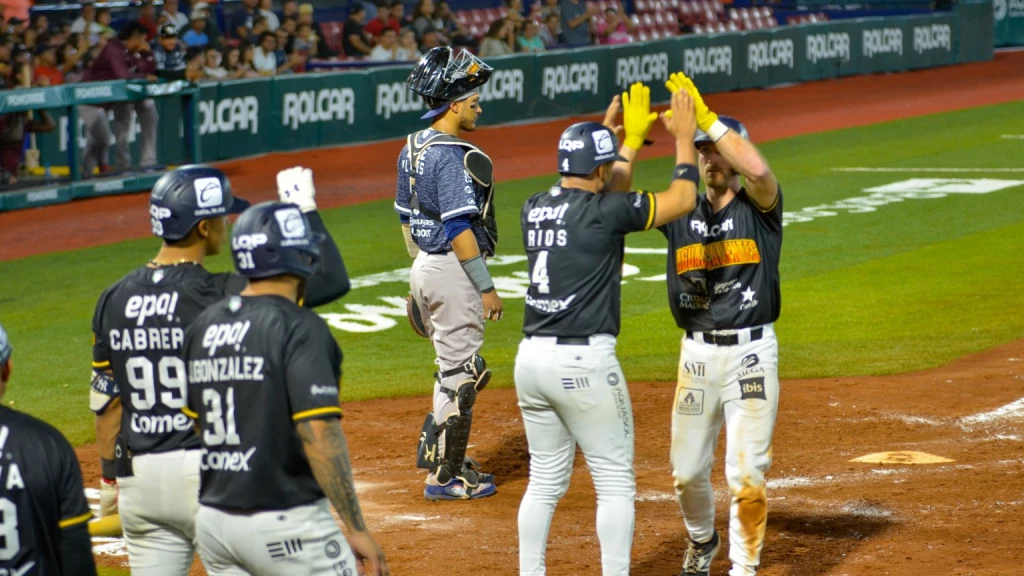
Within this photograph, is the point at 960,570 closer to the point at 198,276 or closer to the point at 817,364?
the point at 198,276

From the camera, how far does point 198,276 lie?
4.73 m

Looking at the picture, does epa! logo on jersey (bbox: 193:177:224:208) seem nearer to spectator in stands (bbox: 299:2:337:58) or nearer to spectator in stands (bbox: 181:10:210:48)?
spectator in stands (bbox: 181:10:210:48)

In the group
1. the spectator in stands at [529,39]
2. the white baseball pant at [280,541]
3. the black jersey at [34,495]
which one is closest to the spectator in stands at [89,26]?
the spectator in stands at [529,39]

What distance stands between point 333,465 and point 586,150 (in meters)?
2.15

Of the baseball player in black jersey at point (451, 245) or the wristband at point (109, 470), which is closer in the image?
the wristband at point (109, 470)

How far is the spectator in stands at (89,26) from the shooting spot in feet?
68.6

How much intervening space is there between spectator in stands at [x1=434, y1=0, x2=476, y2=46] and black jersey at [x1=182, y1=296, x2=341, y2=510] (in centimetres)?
2322

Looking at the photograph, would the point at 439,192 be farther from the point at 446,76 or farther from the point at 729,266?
the point at 729,266

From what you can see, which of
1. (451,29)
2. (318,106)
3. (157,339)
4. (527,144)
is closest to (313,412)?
(157,339)

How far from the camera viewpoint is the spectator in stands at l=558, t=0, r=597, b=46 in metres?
30.4

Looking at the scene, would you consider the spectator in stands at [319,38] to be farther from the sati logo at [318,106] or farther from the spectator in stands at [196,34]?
the spectator in stands at [196,34]

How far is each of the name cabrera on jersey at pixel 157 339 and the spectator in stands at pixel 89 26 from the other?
17.1 m

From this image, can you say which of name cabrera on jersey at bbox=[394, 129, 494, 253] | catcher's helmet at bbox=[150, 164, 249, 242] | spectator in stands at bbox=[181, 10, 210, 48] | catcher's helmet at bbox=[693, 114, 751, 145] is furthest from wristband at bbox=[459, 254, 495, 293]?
spectator in stands at bbox=[181, 10, 210, 48]

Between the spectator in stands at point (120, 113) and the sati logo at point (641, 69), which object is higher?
the spectator in stands at point (120, 113)
